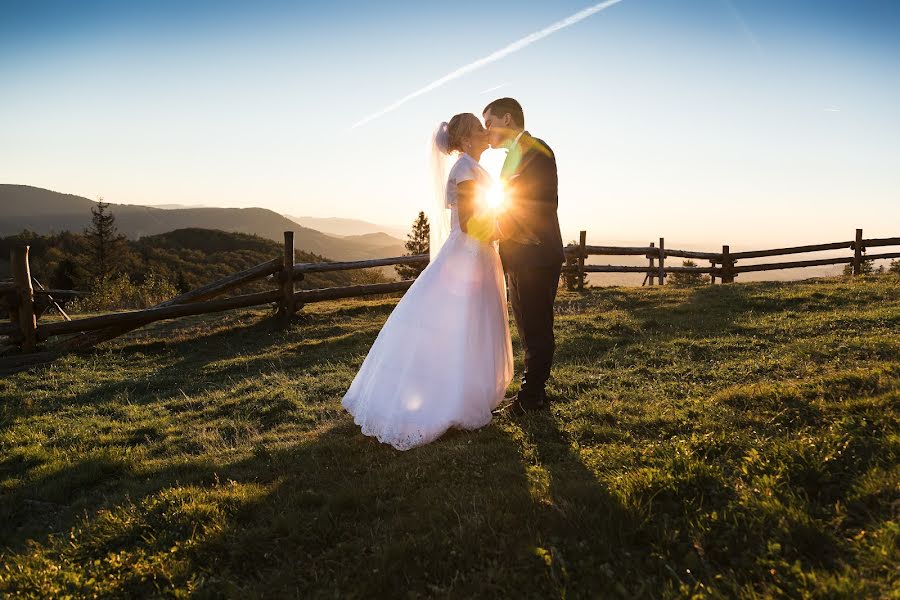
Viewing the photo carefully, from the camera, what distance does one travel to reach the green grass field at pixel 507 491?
2.47m

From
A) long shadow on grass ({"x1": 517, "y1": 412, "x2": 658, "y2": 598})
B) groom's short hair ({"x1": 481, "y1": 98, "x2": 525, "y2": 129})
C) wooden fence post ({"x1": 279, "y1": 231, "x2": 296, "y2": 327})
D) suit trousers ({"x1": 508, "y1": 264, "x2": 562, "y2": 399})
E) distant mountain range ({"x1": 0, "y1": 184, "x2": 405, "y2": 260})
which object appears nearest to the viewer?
long shadow on grass ({"x1": 517, "y1": 412, "x2": 658, "y2": 598})

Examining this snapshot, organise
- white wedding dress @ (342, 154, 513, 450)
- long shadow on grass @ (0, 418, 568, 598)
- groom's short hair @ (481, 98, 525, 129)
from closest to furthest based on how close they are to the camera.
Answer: long shadow on grass @ (0, 418, 568, 598)
white wedding dress @ (342, 154, 513, 450)
groom's short hair @ (481, 98, 525, 129)

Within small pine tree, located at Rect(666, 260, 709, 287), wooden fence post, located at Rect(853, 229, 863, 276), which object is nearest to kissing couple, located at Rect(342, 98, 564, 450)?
small pine tree, located at Rect(666, 260, 709, 287)

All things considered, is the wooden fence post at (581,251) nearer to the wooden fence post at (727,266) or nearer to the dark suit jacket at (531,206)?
the wooden fence post at (727,266)

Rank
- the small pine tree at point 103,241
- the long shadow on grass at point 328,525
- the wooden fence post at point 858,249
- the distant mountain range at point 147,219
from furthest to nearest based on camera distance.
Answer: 1. the distant mountain range at point 147,219
2. the small pine tree at point 103,241
3. the wooden fence post at point 858,249
4. the long shadow on grass at point 328,525

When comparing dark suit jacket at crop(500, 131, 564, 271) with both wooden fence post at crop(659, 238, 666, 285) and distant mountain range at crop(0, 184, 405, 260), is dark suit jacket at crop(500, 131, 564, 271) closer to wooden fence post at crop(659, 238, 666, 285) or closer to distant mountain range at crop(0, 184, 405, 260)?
wooden fence post at crop(659, 238, 666, 285)

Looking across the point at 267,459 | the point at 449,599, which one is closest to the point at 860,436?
the point at 449,599

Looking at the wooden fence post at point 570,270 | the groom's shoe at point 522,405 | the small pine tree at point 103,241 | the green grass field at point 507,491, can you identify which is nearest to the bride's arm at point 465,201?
the groom's shoe at point 522,405

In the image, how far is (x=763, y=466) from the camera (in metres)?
3.02

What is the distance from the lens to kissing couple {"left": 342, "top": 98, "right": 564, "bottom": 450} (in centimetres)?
441

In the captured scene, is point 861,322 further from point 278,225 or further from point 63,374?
point 278,225

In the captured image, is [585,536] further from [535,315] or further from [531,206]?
[531,206]

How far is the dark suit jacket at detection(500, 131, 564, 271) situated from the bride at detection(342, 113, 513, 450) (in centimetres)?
22

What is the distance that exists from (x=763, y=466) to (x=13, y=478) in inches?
223
